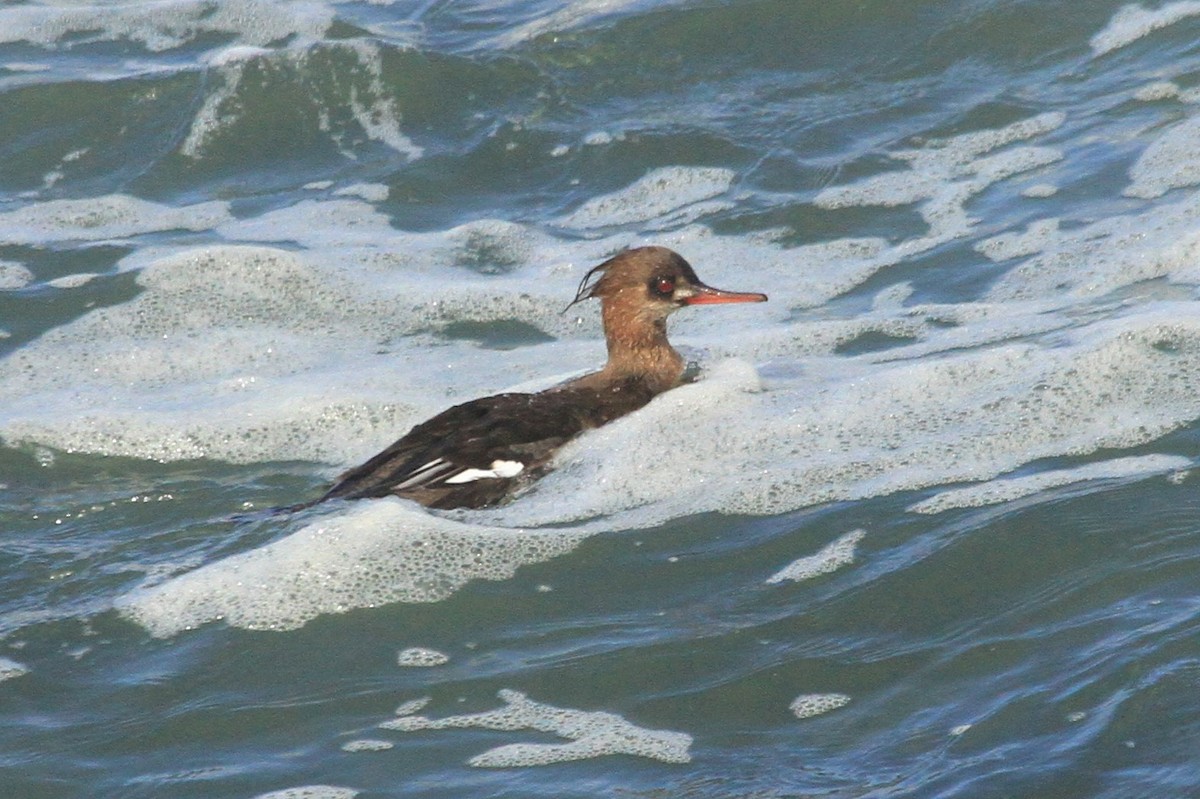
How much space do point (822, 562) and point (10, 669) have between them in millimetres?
2239

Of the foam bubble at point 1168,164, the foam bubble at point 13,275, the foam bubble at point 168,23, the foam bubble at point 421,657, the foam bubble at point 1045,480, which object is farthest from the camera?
the foam bubble at point 168,23

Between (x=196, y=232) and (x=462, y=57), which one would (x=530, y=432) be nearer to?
(x=196, y=232)

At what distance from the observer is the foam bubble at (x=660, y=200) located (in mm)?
8805

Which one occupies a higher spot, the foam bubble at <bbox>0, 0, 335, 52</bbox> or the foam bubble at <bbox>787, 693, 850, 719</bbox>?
the foam bubble at <bbox>0, 0, 335, 52</bbox>

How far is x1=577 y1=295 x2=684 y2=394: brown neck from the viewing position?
688 centimetres

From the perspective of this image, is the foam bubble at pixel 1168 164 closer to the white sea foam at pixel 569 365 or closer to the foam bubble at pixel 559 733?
the white sea foam at pixel 569 365

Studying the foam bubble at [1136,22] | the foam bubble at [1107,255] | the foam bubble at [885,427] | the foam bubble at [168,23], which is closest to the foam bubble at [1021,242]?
the foam bubble at [1107,255]

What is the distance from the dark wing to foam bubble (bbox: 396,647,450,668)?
1130 mm

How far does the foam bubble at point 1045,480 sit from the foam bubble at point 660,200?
3.76 m

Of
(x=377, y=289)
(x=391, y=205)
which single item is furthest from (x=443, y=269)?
(x=391, y=205)

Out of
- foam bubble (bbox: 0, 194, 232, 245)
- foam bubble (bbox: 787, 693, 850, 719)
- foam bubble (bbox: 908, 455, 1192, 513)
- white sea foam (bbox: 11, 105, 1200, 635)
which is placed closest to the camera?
foam bubble (bbox: 787, 693, 850, 719)

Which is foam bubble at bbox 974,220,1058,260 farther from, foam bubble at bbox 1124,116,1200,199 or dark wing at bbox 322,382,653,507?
dark wing at bbox 322,382,653,507

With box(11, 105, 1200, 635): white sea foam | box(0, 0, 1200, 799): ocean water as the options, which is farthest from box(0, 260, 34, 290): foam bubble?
box(11, 105, 1200, 635): white sea foam

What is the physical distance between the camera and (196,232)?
885cm
